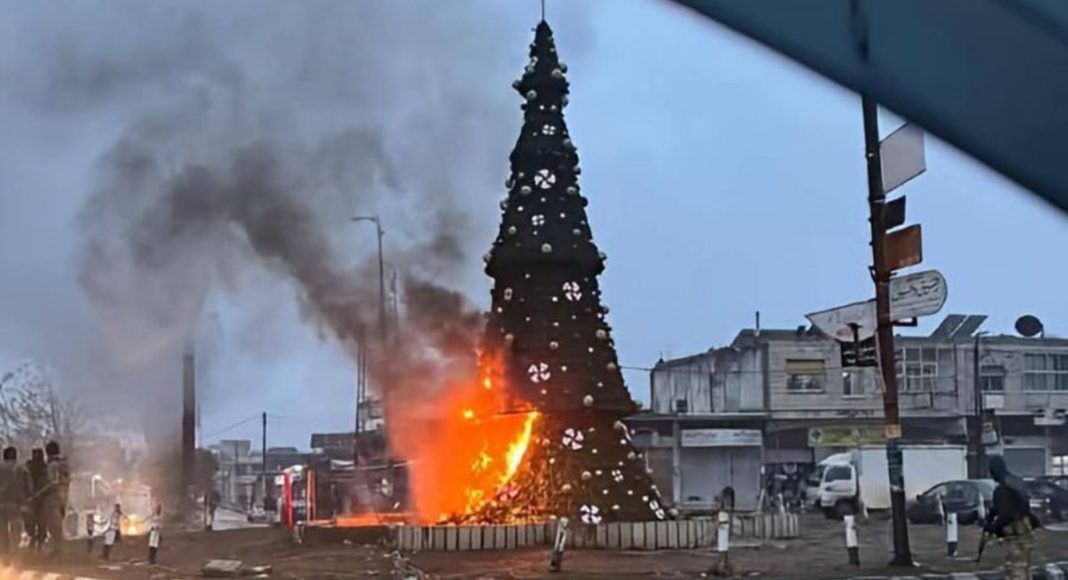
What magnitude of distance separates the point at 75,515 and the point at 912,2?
30597mm

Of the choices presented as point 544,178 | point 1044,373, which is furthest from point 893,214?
point 1044,373

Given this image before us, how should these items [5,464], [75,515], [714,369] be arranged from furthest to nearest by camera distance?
1. [714,369]
2. [75,515]
3. [5,464]

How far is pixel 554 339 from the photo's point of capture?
19.4 meters

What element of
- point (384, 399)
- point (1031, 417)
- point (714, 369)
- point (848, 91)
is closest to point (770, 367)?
point (714, 369)

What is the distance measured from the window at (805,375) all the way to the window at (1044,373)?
7968 mm

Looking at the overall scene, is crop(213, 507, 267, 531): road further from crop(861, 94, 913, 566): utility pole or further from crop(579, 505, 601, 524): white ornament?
crop(861, 94, 913, 566): utility pole

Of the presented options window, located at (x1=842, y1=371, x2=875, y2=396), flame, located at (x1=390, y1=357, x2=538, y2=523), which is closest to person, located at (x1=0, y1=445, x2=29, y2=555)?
flame, located at (x1=390, y1=357, x2=538, y2=523)

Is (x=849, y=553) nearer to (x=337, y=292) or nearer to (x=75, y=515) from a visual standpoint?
(x=337, y=292)

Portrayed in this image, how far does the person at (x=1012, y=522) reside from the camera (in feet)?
39.0

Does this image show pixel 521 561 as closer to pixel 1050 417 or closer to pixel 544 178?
pixel 544 178

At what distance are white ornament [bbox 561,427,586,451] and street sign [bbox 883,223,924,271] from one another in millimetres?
6073

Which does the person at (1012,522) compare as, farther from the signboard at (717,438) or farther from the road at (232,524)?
the signboard at (717,438)

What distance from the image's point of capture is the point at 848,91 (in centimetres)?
381

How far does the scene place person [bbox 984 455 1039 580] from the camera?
11.9m
